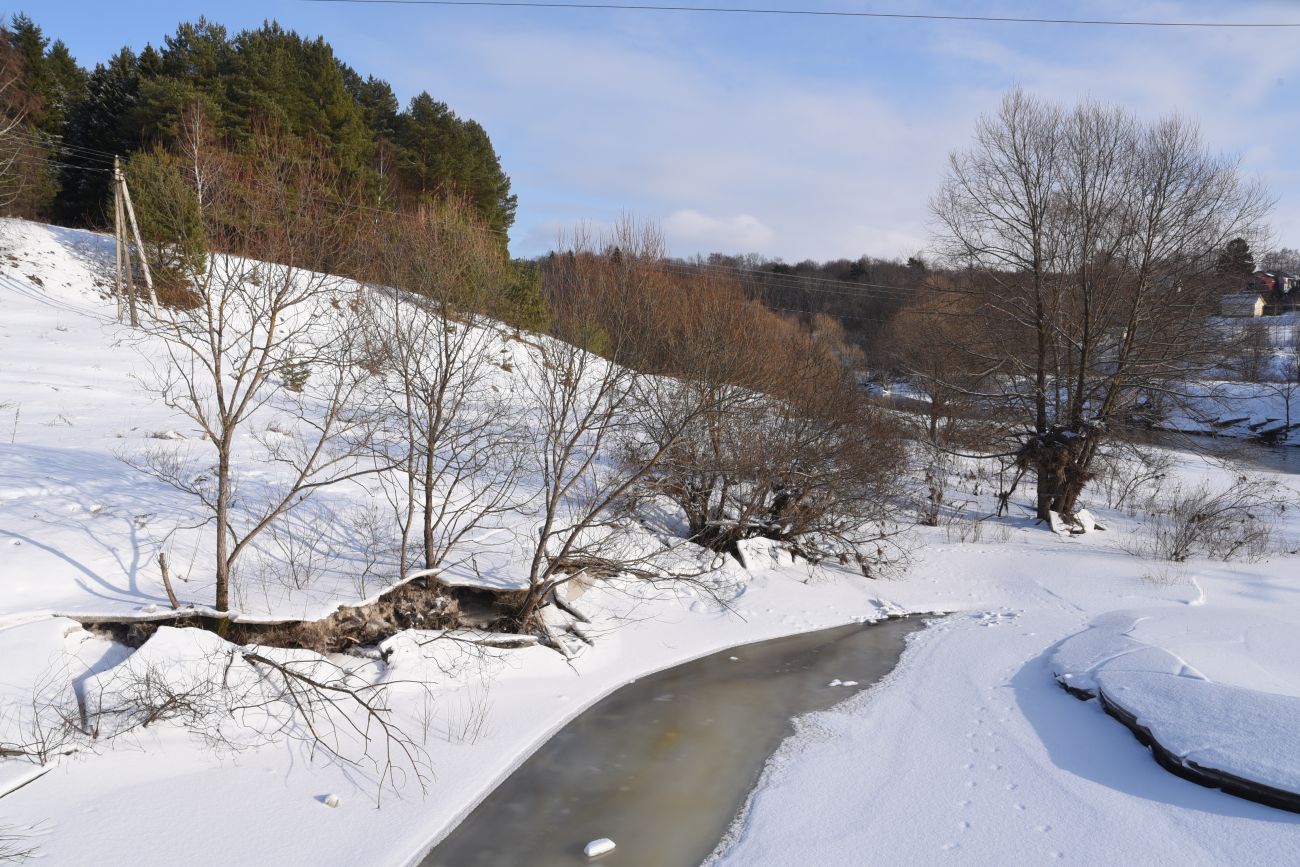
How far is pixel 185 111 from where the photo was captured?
789 inches

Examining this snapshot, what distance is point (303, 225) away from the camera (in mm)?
7359

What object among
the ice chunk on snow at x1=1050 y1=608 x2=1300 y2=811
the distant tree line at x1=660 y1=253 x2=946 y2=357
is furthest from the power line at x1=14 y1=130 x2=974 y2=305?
the ice chunk on snow at x1=1050 y1=608 x2=1300 y2=811

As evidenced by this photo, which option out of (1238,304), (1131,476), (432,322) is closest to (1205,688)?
(432,322)

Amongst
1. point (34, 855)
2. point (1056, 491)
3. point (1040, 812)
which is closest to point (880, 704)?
point (1040, 812)

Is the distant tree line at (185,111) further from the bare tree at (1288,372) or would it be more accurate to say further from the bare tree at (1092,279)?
the bare tree at (1288,372)

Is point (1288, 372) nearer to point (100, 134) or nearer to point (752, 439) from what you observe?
point (752, 439)

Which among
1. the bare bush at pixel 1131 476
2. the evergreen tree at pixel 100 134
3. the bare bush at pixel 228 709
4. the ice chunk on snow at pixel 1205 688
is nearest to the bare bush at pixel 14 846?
the bare bush at pixel 228 709

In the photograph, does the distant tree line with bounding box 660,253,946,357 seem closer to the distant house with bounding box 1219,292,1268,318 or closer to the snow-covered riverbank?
the distant house with bounding box 1219,292,1268,318

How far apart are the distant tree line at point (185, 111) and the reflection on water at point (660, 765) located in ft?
56.0

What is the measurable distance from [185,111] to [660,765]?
21051mm

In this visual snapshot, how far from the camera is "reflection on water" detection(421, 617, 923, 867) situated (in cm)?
561

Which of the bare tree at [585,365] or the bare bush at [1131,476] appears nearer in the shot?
the bare tree at [585,365]

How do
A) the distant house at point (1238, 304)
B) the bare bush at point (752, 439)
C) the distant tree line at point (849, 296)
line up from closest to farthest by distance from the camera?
the bare bush at point (752, 439) < the distant house at point (1238, 304) < the distant tree line at point (849, 296)

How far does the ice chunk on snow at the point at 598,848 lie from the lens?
548 centimetres
